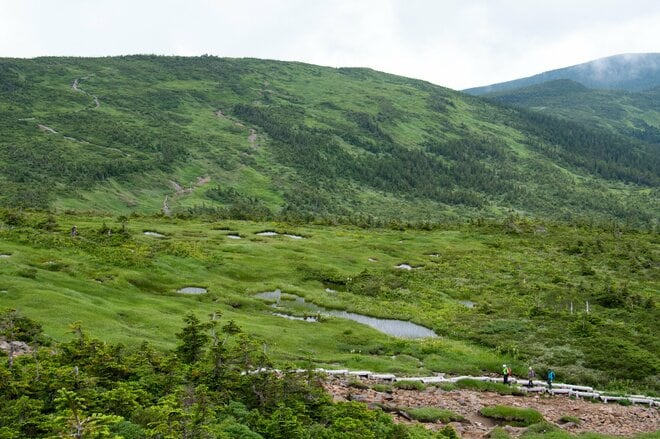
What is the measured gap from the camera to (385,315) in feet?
207

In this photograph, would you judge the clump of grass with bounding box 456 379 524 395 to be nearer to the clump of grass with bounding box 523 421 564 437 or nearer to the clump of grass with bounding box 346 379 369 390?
the clump of grass with bounding box 523 421 564 437

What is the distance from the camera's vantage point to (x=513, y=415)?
37031 millimetres

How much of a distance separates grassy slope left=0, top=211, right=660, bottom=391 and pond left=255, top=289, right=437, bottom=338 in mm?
1203

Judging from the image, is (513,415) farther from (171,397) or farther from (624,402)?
(171,397)

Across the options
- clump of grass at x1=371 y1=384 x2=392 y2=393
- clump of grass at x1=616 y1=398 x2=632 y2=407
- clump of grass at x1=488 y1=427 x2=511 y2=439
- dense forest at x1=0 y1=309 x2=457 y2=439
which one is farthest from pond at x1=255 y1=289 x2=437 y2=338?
dense forest at x1=0 y1=309 x2=457 y2=439

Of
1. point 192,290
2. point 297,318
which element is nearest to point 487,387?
point 297,318

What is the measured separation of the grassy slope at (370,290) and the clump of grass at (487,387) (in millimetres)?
3034

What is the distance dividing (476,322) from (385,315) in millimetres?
9952

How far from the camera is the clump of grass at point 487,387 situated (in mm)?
42281

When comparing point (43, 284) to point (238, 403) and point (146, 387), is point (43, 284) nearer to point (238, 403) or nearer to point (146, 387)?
point (146, 387)

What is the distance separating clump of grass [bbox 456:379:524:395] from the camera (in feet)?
139

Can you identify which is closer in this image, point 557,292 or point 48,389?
point 48,389

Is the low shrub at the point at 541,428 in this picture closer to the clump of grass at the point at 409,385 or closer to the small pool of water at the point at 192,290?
the clump of grass at the point at 409,385

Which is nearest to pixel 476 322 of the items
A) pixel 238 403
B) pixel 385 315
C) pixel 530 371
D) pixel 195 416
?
pixel 385 315
